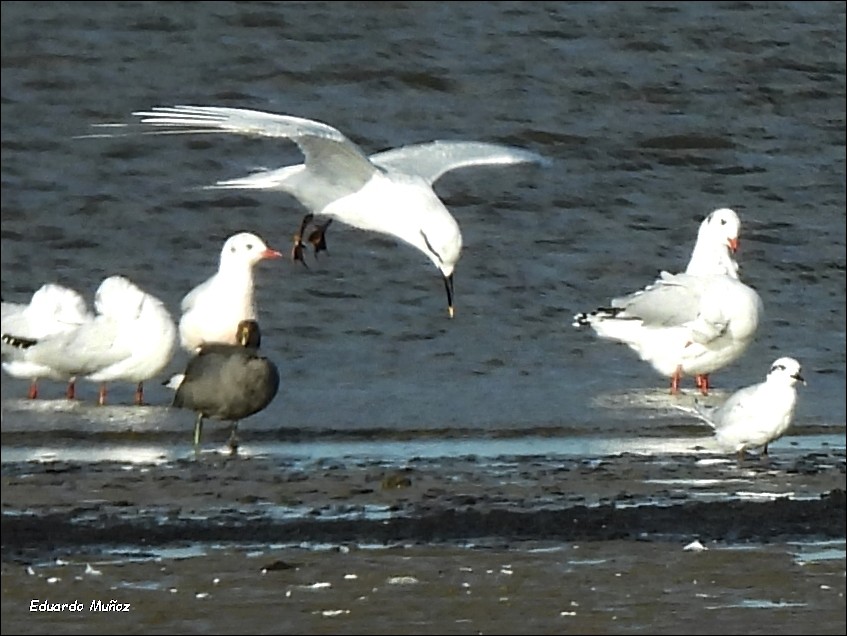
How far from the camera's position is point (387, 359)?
9219 mm

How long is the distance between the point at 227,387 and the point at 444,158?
133 cm

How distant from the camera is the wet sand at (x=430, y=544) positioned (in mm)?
5211

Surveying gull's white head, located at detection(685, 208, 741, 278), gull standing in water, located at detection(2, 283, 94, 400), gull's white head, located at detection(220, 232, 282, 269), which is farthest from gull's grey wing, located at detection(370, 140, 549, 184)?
gull's white head, located at detection(685, 208, 741, 278)

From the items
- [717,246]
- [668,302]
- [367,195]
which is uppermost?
[717,246]

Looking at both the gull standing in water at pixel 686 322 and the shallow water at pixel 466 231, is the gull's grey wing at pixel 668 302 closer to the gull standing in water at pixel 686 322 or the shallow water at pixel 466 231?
the gull standing in water at pixel 686 322

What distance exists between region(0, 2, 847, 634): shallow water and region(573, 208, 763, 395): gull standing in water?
6.1 inches

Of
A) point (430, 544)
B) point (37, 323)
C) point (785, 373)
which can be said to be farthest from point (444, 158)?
point (430, 544)

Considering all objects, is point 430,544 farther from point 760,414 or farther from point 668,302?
point 668,302

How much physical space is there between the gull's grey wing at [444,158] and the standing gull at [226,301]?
676 millimetres

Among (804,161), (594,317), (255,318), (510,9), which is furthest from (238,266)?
(510,9)

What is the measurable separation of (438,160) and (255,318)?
93 cm

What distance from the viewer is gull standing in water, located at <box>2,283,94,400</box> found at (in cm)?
897

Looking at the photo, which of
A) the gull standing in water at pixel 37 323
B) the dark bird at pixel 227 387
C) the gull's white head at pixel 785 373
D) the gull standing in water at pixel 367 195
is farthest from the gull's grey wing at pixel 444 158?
the gull standing in water at pixel 37 323

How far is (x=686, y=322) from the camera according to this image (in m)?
9.41
